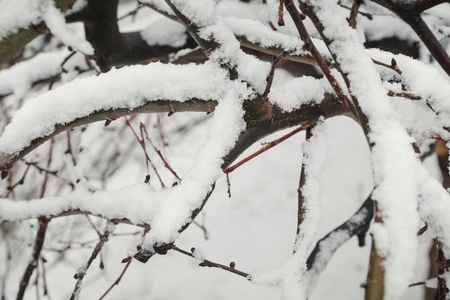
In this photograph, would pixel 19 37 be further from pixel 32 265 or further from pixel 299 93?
pixel 299 93

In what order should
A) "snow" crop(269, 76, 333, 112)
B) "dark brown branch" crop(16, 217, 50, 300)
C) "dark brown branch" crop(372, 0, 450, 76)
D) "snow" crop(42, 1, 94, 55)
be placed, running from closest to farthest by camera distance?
"dark brown branch" crop(372, 0, 450, 76), "snow" crop(269, 76, 333, 112), "snow" crop(42, 1, 94, 55), "dark brown branch" crop(16, 217, 50, 300)

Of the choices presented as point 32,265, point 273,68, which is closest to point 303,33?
point 273,68

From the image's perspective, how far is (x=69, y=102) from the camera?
0.75m

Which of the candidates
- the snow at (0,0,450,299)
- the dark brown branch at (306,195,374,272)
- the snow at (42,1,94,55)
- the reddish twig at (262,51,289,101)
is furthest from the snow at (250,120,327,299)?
the snow at (42,1,94,55)

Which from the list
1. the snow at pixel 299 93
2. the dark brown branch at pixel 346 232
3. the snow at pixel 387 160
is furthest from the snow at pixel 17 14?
the dark brown branch at pixel 346 232

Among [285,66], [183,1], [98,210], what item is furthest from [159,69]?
[285,66]

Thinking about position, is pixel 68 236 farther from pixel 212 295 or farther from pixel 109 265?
pixel 212 295

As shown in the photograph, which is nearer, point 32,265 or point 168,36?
point 32,265

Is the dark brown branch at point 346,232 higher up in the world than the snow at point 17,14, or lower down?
lower down

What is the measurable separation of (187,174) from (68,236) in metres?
3.08

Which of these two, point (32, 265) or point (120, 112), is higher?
point (120, 112)

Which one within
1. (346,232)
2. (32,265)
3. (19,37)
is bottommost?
(346,232)

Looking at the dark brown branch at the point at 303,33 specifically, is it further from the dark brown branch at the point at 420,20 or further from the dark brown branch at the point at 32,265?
the dark brown branch at the point at 32,265

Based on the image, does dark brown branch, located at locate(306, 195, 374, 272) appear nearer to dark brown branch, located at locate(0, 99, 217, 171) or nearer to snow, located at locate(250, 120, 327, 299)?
snow, located at locate(250, 120, 327, 299)
